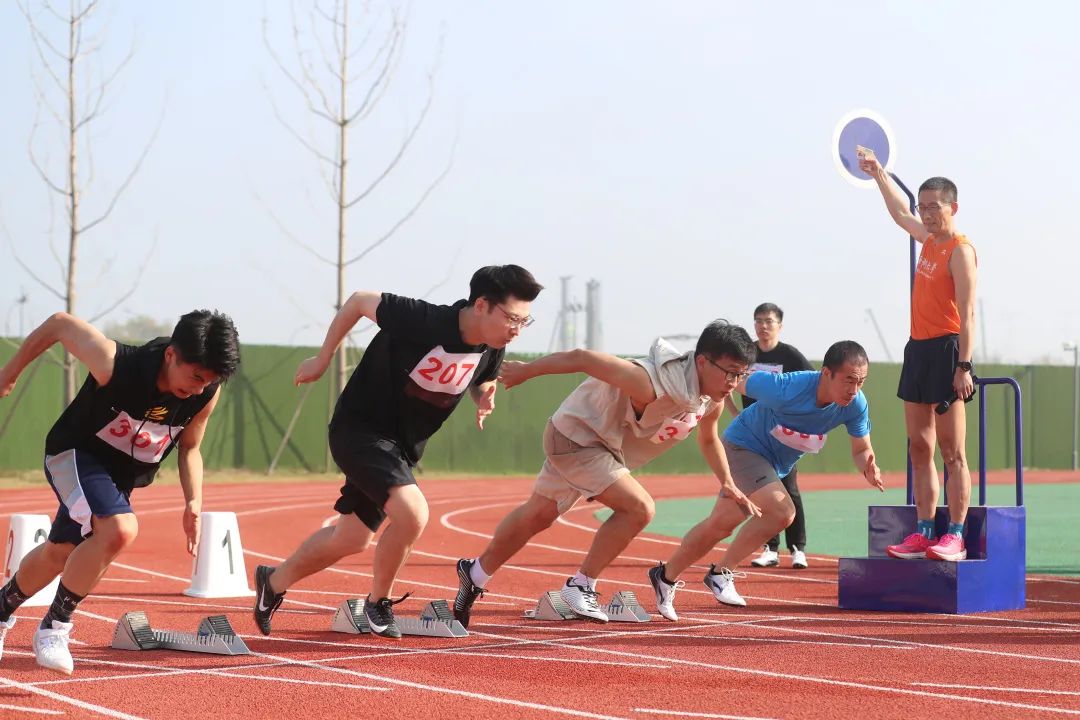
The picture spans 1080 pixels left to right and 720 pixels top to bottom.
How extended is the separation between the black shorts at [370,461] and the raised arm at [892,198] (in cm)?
356

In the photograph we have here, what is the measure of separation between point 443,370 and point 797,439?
2775 mm

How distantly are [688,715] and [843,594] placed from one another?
3.58m

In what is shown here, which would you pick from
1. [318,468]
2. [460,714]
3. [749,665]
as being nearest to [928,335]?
[749,665]

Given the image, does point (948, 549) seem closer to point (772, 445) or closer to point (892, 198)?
point (772, 445)

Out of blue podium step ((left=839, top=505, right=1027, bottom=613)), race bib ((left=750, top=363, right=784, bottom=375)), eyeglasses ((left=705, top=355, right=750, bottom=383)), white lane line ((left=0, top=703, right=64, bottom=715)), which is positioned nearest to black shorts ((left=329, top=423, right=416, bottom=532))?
eyeglasses ((left=705, top=355, right=750, bottom=383))

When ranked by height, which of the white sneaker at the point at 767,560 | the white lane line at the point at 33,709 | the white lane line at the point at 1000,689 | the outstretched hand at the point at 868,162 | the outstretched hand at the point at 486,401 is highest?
the outstretched hand at the point at 868,162

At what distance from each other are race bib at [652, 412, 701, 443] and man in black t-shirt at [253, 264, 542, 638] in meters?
0.94

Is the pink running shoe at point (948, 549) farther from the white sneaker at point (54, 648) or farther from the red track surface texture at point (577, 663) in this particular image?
the white sneaker at point (54, 648)

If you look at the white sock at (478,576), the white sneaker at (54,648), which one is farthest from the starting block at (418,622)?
the white sneaker at (54,648)

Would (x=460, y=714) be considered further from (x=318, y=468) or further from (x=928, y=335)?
(x=318, y=468)

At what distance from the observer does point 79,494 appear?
17.1ft

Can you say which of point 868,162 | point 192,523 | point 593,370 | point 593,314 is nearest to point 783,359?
point 868,162

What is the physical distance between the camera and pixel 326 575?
955 cm

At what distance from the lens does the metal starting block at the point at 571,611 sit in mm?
7230
